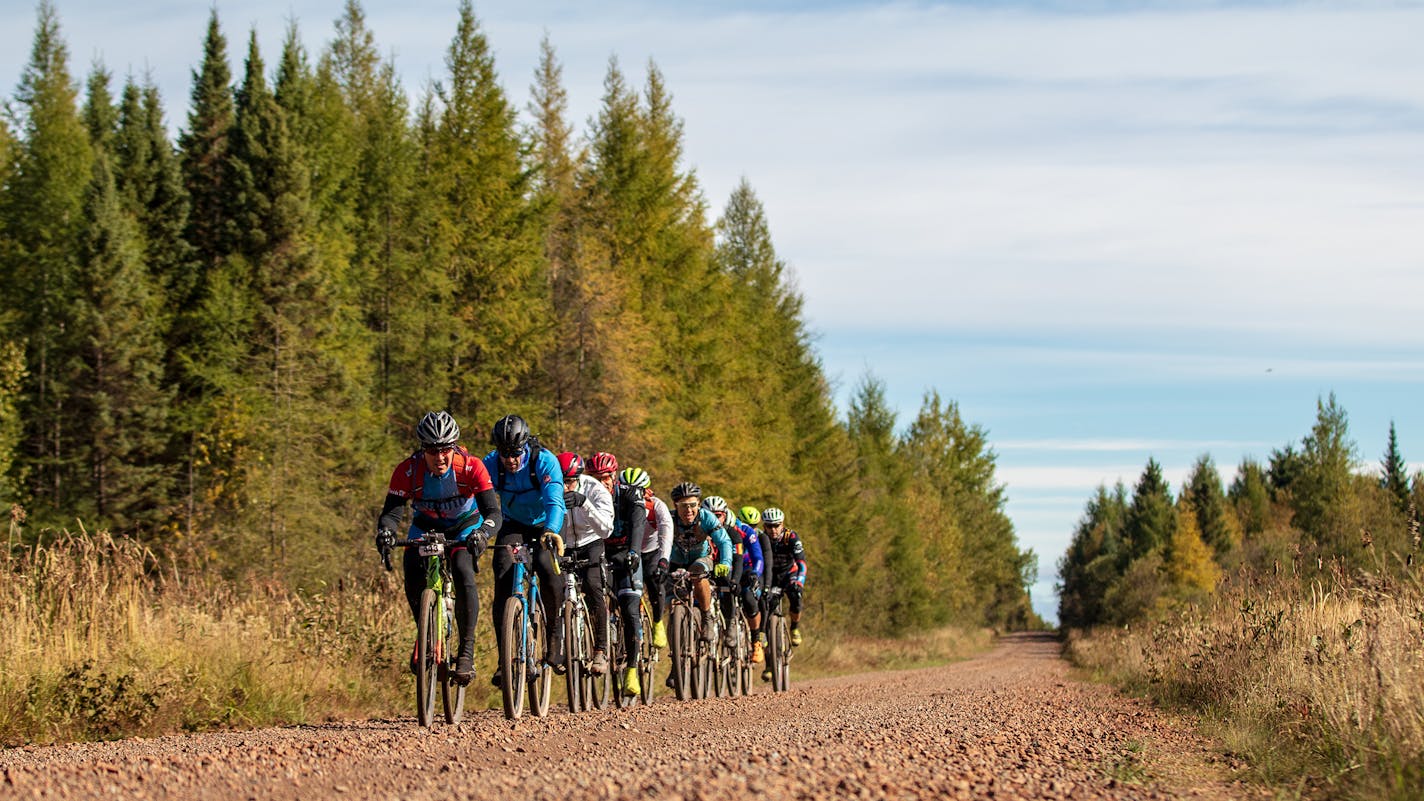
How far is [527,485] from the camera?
11.0m

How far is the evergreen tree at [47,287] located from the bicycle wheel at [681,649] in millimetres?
23839

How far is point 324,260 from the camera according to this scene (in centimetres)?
3244

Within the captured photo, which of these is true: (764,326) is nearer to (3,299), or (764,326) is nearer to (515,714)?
(3,299)

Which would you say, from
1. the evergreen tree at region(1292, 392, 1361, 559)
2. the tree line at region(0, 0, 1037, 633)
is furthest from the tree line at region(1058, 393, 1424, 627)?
the tree line at region(0, 0, 1037, 633)

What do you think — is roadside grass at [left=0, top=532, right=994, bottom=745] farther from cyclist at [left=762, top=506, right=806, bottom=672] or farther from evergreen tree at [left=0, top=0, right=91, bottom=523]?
evergreen tree at [left=0, top=0, right=91, bottom=523]

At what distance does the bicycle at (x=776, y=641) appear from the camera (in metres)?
17.5

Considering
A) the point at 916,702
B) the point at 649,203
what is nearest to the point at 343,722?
the point at 916,702

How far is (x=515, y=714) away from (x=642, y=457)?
21.3 m

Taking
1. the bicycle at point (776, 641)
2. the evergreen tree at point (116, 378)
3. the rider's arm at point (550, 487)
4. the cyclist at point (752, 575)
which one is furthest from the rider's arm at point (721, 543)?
the evergreen tree at point (116, 378)

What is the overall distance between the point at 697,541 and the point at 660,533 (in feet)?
4.71

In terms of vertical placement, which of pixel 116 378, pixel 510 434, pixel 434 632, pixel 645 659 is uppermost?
pixel 116 378

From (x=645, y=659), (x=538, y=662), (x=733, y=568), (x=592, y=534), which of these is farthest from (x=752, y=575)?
(x=538, y=662)

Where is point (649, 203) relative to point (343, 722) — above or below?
above

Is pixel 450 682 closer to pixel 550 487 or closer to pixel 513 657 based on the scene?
pixel 513 657
